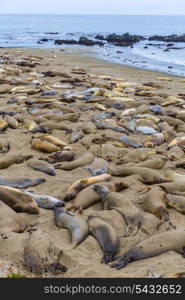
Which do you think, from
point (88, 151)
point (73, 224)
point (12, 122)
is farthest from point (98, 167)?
point (12, 122)

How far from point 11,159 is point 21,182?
34.8 inches

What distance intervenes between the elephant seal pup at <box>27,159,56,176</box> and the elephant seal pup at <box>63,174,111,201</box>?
68 cm

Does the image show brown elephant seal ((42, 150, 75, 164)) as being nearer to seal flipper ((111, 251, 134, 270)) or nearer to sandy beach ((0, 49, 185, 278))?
sandy beach ((0, 49, 185, 278))

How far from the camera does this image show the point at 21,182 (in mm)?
5156

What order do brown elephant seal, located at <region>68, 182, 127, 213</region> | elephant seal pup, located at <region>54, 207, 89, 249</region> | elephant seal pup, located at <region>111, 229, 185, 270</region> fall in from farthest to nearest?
brown elephant seal, located at <region>68, 182, 127, 213</region>
elephant seal pup, located at <region>54, 207, 89, 249</region>
elephant seal pup, located at <region>111, 229, 185, 270</region>

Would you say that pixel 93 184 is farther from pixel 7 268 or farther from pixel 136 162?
pixel 7 268

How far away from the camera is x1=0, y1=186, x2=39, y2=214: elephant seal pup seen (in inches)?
177

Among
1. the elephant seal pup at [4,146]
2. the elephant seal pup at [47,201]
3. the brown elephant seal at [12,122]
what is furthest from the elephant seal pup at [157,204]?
the brown elephant seal at [12,122]

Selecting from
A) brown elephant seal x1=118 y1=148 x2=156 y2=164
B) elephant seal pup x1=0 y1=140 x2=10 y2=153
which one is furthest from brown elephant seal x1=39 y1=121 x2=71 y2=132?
brown elephant seal x1=118 y1=148 x2=156 y2=164

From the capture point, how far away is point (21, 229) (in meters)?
4.15

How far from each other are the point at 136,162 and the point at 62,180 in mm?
1365

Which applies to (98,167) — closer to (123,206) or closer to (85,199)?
(85,199)

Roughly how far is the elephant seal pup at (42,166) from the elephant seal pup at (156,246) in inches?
86.7

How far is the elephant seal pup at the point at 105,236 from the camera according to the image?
3.77m
